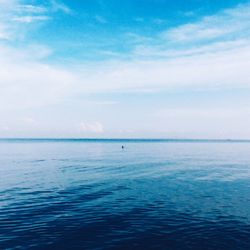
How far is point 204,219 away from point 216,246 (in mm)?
5243

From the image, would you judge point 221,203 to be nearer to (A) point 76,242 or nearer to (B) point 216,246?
(B) point 216,246

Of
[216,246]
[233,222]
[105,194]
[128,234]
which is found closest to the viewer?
[216,246]

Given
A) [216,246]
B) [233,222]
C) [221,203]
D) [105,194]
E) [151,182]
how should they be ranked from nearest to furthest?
[216,246], [233,222], [221,203], [105,194], [151,182]

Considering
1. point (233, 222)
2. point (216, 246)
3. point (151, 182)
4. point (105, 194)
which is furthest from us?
point (151, 182)

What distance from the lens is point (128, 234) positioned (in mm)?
22734

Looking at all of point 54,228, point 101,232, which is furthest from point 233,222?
point 54,228

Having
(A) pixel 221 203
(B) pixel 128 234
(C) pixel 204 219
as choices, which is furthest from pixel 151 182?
(B) pixel 128 234

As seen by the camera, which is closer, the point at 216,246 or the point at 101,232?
the point at 216,246

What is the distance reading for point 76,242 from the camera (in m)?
21.2

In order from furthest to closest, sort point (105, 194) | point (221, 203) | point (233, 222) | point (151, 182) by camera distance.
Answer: point (151, 182) < point (105, 194) < point (221, 203) < point (233, 222)

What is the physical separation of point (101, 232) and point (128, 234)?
226cm

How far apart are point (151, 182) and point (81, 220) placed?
2068cm

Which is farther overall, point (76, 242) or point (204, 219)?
point (204, 219)

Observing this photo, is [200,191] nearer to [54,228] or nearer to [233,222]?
[233,222]
